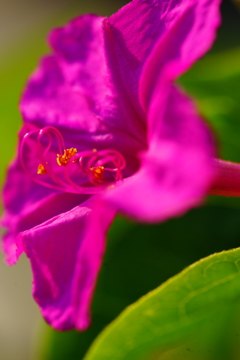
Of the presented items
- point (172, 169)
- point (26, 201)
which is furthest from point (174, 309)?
point (26, 201)

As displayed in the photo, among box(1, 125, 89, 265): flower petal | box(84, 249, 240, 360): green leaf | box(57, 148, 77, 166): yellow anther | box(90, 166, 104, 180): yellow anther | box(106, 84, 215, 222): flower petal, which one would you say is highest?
box(106, 84, 215, 222): flower petal

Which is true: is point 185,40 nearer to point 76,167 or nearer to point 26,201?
point 76,167

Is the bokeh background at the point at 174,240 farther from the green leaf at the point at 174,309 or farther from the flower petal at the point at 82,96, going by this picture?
the green leaf at the point at 174,309

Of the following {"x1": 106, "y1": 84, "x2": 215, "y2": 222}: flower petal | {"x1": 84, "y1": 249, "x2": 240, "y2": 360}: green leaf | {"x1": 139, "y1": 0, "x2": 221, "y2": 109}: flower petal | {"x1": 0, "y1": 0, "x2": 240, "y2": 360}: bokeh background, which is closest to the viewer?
{"x1": 106, "y1": 84, "x2": 215, "y2": 222}: flower petal

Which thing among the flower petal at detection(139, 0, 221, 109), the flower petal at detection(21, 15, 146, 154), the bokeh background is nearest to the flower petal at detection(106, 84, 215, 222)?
the flower petal at detection(139, 0, 221, 109)

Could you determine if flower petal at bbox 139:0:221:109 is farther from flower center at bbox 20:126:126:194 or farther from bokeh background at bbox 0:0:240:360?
bokeh background at bbox 0:0:240:360

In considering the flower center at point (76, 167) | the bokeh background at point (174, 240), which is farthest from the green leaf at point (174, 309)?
the bokeh background at point (174, 240)

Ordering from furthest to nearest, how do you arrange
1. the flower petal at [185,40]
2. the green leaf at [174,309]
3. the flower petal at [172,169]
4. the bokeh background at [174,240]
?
the bokeh background at [174,240] < the green leaf at [174,309] < the flower petal at [185,40] < the flower petal at [172,169]
